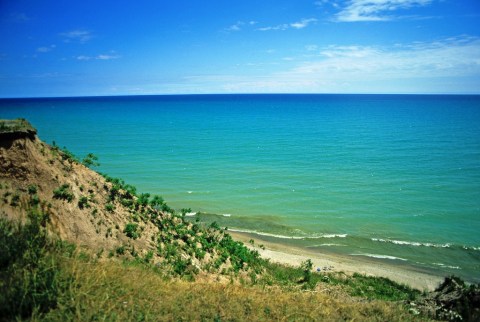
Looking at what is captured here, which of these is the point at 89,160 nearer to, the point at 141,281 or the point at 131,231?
the point at 131,231

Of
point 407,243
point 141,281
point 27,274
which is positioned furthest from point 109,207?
point 407,243

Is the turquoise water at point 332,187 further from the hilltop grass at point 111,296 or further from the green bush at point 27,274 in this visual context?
the green bush at point 27,274

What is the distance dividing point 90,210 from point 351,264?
15869 millimetres

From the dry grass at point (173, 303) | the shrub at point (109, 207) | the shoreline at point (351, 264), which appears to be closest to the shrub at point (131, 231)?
the shrub at point (109, 207)

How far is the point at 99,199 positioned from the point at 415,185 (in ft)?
107

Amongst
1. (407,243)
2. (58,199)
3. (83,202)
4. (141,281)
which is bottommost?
(407,243)

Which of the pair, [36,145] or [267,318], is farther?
[36,145]

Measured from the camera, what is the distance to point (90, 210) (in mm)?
13430

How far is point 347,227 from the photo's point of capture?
25891 millimetres

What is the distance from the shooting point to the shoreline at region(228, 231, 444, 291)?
18.7 metres

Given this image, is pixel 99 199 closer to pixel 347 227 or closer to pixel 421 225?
pixel 347 227

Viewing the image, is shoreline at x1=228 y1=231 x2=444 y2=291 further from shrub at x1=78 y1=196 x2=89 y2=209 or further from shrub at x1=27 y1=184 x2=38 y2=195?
shrub at x1=27 y1=184 x2=38 y2=195

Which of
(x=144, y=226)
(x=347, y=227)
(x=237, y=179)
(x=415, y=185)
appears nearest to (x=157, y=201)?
(x=144, y=226)

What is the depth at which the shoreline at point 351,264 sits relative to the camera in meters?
18.7
